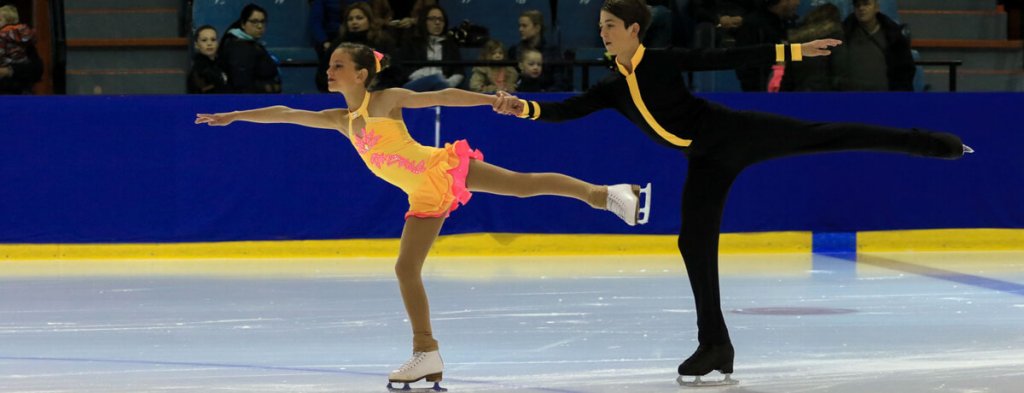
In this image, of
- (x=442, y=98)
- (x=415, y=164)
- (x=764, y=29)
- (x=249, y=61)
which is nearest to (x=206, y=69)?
(x=249, y=61)

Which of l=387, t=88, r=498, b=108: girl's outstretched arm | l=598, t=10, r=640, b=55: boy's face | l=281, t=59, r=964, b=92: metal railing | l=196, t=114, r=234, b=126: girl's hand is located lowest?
l=196, t=114, r=234, b=126: girl's hand

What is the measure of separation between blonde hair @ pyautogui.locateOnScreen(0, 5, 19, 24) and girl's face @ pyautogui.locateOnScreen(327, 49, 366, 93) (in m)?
6.13

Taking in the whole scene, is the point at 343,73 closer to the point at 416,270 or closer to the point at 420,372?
the point at 416,270

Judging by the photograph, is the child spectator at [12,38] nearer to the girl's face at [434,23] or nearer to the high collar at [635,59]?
the girl's face at [434,23]

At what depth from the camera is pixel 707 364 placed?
543cm

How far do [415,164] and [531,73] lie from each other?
17.6 feet

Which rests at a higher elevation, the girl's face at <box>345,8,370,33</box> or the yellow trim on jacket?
the girl's face at <box>345,8,370,33</box>

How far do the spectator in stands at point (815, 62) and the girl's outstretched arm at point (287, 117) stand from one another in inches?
232

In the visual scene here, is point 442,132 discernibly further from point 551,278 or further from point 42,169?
point 42,169

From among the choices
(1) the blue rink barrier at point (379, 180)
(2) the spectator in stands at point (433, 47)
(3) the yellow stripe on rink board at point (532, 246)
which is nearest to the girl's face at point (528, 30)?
(2) the spectator in stands at point (433, 47)

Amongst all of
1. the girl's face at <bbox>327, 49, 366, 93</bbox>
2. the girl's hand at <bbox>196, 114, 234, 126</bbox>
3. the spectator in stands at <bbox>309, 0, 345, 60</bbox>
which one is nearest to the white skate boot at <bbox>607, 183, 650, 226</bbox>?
the girl's face at <bbox>327, 49, 366, 93</bbox>

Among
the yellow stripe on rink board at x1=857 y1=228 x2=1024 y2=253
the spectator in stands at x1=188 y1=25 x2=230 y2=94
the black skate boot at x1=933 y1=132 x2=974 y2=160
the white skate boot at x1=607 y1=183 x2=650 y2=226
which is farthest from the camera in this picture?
the yellow stripe on rink board at x1=857 y1=228 x2=1024 y2=253

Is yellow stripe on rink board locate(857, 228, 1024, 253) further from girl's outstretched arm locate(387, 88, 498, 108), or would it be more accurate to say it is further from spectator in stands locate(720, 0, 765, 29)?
girl's outstretched arm locate(387, 88, 498, 108)

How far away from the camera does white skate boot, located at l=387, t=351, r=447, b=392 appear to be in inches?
210
